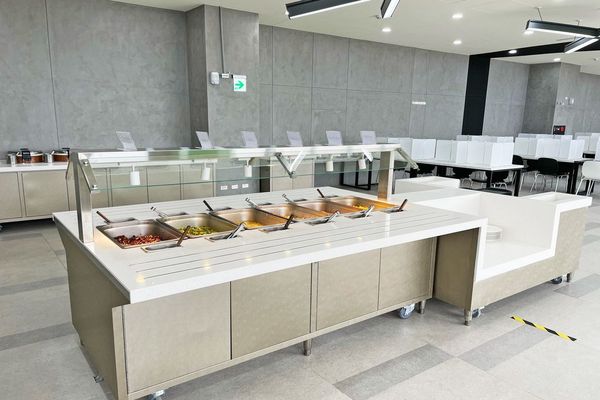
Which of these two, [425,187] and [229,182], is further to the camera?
[425,187]

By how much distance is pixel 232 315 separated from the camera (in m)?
1.98

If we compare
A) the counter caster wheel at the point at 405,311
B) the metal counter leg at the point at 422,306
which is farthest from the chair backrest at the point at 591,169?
the counter caster wheel at the point at 405,311

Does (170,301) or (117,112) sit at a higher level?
(117,112)

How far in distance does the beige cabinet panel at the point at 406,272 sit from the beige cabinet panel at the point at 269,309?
1.93ft

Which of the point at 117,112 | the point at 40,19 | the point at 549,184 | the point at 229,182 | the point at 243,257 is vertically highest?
the point at 40,19

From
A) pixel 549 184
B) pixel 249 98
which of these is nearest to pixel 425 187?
pixel 249 98

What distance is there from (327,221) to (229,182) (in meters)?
0.62

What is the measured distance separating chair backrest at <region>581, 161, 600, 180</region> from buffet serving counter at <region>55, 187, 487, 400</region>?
6067 millimetres

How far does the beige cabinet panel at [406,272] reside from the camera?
8.45 feet

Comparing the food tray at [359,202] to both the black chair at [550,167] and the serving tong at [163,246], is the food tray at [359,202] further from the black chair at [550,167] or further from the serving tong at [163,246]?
the black chair at [550,167]

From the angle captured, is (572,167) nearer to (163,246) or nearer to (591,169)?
(591,169)

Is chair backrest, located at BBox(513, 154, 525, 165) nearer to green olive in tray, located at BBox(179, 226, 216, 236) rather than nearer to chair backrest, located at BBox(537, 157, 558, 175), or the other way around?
chair backrest, located at BBox(537, 157, 558, 175)

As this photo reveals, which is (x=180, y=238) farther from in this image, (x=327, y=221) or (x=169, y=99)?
(x=169, y=99)

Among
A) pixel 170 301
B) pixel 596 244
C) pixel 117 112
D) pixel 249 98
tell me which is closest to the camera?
pixel 170 301
